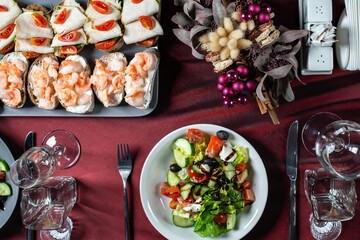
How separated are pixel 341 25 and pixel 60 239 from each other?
6.12ft

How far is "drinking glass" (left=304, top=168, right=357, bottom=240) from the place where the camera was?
1.61 m

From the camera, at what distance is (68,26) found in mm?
1662

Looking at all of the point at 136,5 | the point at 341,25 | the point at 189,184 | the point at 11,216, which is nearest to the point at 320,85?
the point at 341,25

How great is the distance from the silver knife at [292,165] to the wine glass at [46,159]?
3.72ft

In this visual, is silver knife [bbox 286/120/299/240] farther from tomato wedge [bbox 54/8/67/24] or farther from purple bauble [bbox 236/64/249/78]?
tomato wedge [bbox 54/8/67/24]

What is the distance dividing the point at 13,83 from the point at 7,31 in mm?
281

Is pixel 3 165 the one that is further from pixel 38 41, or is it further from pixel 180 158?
pixel 180 158

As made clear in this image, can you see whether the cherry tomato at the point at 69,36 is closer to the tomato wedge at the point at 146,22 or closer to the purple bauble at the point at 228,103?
the tomato wedge at the point at 146,22

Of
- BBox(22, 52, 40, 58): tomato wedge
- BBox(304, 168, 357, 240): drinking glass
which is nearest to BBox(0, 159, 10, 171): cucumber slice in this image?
BBox(22, 52, 40, 58): tomato wedge

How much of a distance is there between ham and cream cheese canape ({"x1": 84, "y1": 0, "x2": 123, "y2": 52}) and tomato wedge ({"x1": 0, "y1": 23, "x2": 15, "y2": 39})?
40 cm

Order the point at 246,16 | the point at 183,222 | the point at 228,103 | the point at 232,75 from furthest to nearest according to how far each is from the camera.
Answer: the point at 183,222 < the point at 228,103 < the point at 232,75 < the point at 246,16

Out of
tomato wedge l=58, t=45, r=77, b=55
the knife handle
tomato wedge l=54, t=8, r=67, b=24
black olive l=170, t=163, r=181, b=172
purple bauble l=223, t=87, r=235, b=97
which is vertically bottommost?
the knife handle

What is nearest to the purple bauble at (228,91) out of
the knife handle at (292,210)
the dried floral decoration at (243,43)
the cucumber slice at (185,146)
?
the dried floral decoration at (243,43)

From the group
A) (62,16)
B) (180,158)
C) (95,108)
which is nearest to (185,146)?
(180,158)
